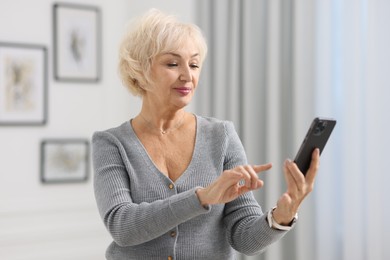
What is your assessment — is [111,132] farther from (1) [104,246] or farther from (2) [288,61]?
(1) [104,246]

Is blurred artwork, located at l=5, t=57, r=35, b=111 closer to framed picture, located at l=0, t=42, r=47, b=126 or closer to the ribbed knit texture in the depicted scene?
framed picture, located at l=0, t=42, r=47, b=126

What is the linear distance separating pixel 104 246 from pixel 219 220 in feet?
7.71

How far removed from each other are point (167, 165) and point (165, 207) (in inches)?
8.7

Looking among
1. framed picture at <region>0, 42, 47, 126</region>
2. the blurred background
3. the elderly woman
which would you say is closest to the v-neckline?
the elderly woman

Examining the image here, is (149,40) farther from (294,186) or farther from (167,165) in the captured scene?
(294,186)

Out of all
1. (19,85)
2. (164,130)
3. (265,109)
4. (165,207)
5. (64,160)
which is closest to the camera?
(165,207)

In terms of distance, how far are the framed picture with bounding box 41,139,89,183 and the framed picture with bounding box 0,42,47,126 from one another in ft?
0.56

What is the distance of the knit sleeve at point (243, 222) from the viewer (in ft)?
5.83

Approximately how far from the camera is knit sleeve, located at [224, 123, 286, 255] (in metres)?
1.78

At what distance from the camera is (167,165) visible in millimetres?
1904

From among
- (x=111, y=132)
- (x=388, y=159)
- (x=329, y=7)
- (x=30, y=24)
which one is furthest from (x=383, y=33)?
(x=30, y=24)

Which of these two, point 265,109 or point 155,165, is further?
point 265,109

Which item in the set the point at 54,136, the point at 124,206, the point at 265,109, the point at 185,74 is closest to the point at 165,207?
the point at 124,206

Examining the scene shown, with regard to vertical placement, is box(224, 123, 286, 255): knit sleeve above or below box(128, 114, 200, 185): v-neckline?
below
